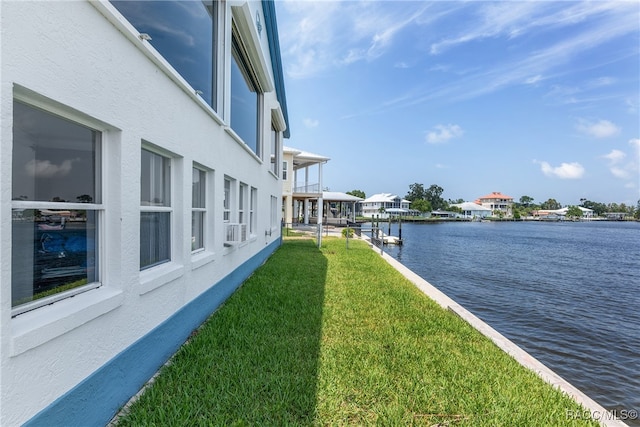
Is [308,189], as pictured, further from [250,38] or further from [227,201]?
[227,201]

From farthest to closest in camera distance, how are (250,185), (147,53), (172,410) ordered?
(250,185), (147,53), (172,410)

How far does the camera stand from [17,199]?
2129 millimetres

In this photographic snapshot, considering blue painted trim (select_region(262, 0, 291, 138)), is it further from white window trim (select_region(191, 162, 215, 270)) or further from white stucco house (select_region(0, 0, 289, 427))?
white window trim (select_region(191, 162, 215, 270))

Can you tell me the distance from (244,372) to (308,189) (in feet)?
80.8

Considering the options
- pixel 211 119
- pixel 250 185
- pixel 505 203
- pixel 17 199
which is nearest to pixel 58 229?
pixel 17 199

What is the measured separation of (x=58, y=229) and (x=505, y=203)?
474 ft

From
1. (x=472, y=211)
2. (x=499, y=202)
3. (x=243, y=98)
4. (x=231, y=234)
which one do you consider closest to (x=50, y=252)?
(x=231, y=234)

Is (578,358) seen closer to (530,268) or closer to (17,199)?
(17,199)

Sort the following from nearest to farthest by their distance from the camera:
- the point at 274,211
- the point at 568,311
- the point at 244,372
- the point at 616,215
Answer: the point at 244,372, the point at 568,311, the point at 274,211, the point at 616,215

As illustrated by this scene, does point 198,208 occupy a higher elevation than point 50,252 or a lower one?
higher

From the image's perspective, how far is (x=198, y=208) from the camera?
16.9 ft

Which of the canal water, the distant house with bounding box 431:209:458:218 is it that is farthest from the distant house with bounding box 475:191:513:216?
the canal water

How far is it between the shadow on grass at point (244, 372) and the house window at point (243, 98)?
3915 millimetres

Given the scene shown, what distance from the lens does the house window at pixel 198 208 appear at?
16.7 ft
